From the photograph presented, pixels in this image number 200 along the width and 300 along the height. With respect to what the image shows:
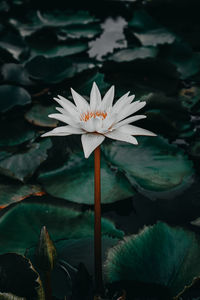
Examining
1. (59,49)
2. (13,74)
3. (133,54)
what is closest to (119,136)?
(13,74)

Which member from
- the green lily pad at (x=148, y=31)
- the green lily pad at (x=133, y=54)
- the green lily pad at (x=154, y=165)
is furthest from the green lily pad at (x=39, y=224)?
the green lily pad at (x=148, y=31)

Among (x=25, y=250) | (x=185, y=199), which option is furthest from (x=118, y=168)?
(x=25, y=250)

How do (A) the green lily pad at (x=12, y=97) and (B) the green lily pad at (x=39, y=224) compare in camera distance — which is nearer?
(B) the green lily pad at (x=39, y=224)

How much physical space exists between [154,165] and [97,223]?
0.60 meters

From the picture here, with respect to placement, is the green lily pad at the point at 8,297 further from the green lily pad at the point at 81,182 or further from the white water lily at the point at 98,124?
the green lily pad at the point at 81,182

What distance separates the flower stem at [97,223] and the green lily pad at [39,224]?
0.67ft

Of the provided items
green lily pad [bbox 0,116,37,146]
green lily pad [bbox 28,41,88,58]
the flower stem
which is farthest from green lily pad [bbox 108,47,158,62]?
the flower stem

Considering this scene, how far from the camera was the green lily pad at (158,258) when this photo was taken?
109cm

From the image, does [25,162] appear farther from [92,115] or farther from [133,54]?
[133,54]

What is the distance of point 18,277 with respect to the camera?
3.34 ft

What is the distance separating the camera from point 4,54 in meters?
2.32

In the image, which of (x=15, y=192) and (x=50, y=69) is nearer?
(x=15, y=192)

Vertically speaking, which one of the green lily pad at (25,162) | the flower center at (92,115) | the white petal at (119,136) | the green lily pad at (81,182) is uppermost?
the white petal at (119,136)

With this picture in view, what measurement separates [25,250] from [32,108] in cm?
90
